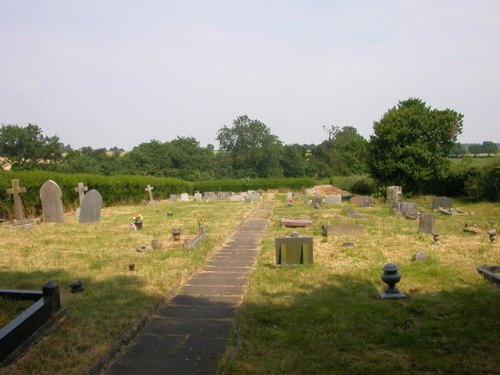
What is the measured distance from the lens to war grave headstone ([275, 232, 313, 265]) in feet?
36.2

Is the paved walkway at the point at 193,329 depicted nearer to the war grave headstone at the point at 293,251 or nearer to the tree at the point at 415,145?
the war grave headstone at the point at 293,251

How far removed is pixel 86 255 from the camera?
12469 mm

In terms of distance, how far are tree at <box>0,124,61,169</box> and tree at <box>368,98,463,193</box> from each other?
43.3 metres

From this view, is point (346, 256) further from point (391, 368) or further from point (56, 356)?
point (56, 356)

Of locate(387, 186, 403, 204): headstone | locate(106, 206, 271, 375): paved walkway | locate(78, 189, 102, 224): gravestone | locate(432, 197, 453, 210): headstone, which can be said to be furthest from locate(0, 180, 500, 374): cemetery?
locate(387, 186, 403, 204): headstone

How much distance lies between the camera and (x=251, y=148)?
93438 millimetres

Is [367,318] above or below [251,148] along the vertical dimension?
below

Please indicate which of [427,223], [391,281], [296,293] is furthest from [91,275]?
[427,223]

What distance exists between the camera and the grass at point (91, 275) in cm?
575

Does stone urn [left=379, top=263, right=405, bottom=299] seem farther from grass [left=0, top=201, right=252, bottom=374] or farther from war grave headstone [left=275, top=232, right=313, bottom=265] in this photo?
grass [left=0, top=201, right=252, bottom=374]

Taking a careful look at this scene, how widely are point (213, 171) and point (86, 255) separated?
7468 cm

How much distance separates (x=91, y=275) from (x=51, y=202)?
41.1 feet

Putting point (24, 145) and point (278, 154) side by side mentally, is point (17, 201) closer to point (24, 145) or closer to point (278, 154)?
point (24, 145)

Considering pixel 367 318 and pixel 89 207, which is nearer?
pixel 367 318
